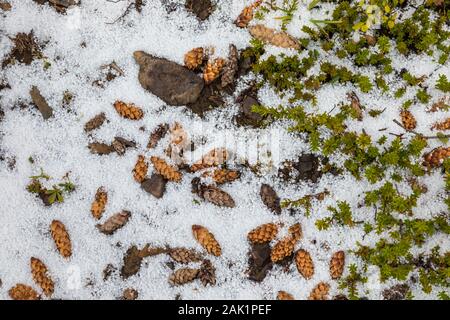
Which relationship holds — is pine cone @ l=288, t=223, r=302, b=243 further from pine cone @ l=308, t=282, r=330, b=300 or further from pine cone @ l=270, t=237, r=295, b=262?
pine cone @ l=308, t=282, r=330, b=300

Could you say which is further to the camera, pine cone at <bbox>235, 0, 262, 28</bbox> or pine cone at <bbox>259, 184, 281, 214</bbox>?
pine cone at <bbox>235, 0, 262, 28</bbox>

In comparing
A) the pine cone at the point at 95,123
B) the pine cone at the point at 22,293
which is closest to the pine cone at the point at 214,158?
the pine cone at the point at 95,123

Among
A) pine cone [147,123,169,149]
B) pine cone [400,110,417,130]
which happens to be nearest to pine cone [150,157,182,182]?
pine cone [147,123,169,149]

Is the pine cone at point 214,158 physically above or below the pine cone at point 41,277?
above

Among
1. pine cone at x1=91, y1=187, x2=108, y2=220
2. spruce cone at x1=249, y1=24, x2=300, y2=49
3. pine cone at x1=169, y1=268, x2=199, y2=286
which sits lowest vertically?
pine cone at x1=169, y1=268, x2=199, y2=286

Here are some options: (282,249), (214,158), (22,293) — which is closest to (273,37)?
(214,158)

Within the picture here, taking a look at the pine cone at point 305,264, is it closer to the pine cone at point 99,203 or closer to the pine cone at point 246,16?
the pine cone at point 99,203
